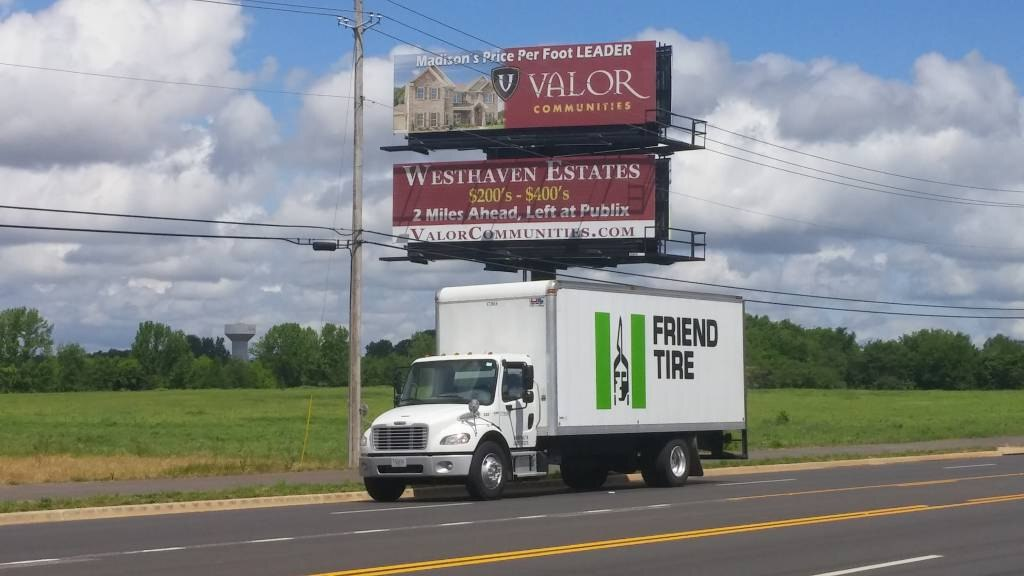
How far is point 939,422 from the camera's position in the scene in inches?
2785

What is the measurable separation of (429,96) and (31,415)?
1435 inches

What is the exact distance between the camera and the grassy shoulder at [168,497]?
2123cm

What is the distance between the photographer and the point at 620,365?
2592 cm

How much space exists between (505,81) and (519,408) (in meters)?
37.2

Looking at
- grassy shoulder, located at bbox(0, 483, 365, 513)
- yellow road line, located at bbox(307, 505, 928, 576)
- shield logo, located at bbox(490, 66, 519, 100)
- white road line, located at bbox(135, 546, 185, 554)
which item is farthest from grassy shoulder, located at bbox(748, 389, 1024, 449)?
white road line, located at bbox(135, 546, 185, 554)

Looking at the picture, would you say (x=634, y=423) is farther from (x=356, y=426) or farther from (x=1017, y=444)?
(x=1017, y=444)

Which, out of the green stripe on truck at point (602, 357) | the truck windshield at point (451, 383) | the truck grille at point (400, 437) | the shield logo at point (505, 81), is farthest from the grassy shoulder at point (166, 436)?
the shield logo at point (505, 81)

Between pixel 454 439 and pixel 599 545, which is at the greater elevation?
pixel 454 439

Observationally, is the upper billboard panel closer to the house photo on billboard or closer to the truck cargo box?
the house photo on billboard

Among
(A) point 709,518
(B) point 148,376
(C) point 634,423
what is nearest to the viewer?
(A) point 709,518

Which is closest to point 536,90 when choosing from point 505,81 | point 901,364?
point 505,81

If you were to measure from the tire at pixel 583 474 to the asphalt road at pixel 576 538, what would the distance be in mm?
2613

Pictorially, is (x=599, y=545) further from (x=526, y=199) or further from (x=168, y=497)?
(x=526, y=199)

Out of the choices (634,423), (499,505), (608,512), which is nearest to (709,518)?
(608,512)
